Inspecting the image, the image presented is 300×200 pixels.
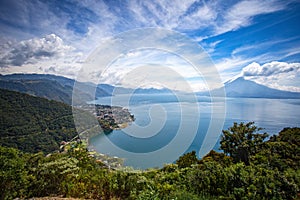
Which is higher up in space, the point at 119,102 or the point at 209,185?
the point at 119,102

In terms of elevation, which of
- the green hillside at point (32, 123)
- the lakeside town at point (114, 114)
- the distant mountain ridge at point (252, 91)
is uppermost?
the distant mountain ridge at point (252, 91)

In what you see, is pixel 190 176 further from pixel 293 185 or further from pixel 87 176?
pixel 87 176

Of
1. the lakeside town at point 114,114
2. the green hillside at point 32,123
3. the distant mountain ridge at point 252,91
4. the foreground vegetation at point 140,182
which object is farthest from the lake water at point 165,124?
the distant mountain ridge at point 252,91

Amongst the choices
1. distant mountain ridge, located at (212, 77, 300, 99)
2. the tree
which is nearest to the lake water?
the tree

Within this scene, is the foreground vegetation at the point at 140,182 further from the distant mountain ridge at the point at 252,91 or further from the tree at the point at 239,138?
the distant mountain ridge at the point at 252,91

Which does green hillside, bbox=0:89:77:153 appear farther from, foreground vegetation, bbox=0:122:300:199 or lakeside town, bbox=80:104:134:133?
foreground vegetation, bbox=0:122:300:199

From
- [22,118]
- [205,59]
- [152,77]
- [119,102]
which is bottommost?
[22,118]

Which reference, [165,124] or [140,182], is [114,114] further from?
[140,182]

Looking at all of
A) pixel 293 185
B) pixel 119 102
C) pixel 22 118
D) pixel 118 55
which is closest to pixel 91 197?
pixel 119 102

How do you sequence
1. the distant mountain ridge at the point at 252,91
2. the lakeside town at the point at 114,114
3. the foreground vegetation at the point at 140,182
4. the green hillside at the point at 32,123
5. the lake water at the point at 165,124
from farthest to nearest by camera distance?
the distant mountain ridge at the point at 252,91
the green hillside at the point at 32,123
the lakeside town at the point at 114,114
the lake water at the point at 165,124
the foreground vegetation at the point at 140,182
